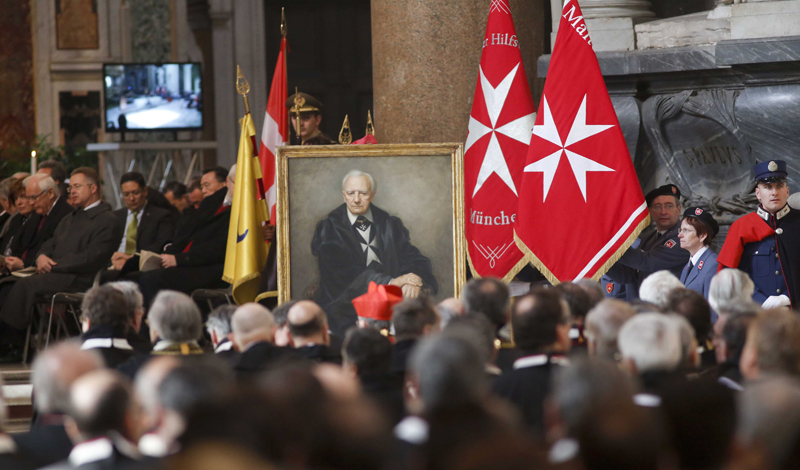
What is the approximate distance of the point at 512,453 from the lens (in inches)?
80.0

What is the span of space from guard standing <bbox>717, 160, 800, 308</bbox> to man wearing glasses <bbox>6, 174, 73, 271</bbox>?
4921 millimetres

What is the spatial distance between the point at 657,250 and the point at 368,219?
1609mm

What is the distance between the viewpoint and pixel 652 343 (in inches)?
125


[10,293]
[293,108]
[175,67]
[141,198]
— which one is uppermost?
[175,67]

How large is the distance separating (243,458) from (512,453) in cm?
54

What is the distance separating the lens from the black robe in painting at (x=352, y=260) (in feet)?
19.7

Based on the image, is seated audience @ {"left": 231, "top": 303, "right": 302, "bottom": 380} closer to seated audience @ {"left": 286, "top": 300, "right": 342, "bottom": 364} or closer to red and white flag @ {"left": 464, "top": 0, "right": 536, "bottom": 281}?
seated audience @ {"left": 286, "top": 300, "right": 342, "bottom": 364}

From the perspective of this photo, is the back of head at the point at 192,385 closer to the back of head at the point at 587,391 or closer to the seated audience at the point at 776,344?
the back of head at the point at 587,391

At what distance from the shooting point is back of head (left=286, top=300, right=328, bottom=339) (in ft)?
13.7

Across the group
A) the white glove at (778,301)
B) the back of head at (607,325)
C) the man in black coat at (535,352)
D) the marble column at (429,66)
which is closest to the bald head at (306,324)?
the man in black coat at (535,352)

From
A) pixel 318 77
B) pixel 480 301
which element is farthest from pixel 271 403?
pixel 318 77

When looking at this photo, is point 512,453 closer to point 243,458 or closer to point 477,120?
point 243,458

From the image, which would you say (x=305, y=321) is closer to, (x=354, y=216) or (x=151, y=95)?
(x=354, y=216)

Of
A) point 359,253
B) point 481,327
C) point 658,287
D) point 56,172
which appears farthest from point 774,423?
point 56,172
